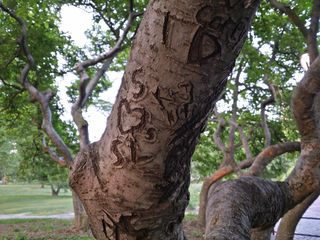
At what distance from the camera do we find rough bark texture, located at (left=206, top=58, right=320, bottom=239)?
1.59 meters

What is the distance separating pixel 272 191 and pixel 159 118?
4.30ft

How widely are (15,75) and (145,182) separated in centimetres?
909

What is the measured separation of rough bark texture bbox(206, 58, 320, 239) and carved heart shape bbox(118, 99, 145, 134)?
681 mm

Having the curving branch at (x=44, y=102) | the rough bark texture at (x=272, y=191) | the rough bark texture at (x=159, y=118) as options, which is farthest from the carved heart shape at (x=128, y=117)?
the curving branch at (x=44, y=102)

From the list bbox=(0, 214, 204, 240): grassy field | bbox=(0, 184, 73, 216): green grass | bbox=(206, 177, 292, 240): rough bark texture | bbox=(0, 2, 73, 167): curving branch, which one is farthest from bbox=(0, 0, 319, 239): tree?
bbox=(0, 184, 73, 216): green grass

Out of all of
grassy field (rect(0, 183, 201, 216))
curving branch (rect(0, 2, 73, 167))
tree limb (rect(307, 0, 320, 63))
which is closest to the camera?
tree limb (rect(307, 0, 320, 63))

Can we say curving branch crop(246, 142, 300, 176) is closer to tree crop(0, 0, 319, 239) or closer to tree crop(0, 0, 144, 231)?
tree crop(0, 0, 144, 231)

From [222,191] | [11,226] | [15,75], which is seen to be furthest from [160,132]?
[11,226]

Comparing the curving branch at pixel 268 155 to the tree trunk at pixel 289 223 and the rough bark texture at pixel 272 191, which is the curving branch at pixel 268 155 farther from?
the rough bark texture at pixel 272 191

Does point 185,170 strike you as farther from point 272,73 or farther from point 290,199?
point 272,73

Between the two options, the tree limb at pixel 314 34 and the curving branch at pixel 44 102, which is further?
the curving branch at pixel 44 102

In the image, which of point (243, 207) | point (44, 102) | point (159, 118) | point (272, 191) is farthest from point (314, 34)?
point (44, 102)

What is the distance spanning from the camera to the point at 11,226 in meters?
13.9

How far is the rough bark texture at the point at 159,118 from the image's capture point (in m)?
0.80
